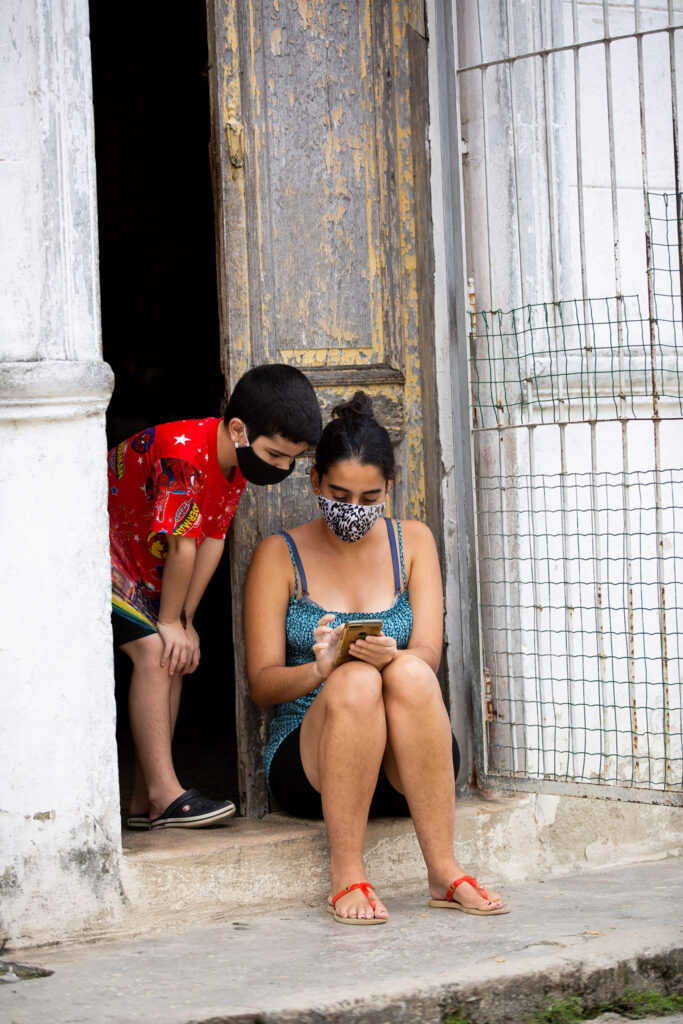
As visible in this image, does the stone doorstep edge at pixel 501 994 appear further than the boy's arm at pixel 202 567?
No

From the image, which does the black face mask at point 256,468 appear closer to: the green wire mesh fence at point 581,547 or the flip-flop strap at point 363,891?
the green wire mesh fence at point 581,547

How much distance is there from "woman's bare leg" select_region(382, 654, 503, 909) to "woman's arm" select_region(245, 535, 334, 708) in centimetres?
→ 35

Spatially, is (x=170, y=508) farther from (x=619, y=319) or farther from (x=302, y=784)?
(x=619, y=319)

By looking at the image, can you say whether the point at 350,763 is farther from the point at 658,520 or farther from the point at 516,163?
the point at 516,163

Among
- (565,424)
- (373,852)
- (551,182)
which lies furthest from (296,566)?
(551,182)

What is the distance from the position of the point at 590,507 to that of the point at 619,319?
59cm

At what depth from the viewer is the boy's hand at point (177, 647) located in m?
3.33

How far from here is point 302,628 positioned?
11.2 ft

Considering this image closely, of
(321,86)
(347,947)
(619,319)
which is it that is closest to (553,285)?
(619,319)

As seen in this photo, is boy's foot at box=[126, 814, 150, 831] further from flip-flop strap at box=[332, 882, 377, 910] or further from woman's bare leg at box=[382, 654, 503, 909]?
woman's bare leg at box=[382, 654, 503, 909]

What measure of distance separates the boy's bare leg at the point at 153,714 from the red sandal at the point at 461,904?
0.81 m

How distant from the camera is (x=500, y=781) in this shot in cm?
375

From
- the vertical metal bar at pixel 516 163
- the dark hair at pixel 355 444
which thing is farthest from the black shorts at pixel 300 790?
the vertical metal bar at pixel 516 163

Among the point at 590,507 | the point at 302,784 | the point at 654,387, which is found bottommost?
the point at 302,784
